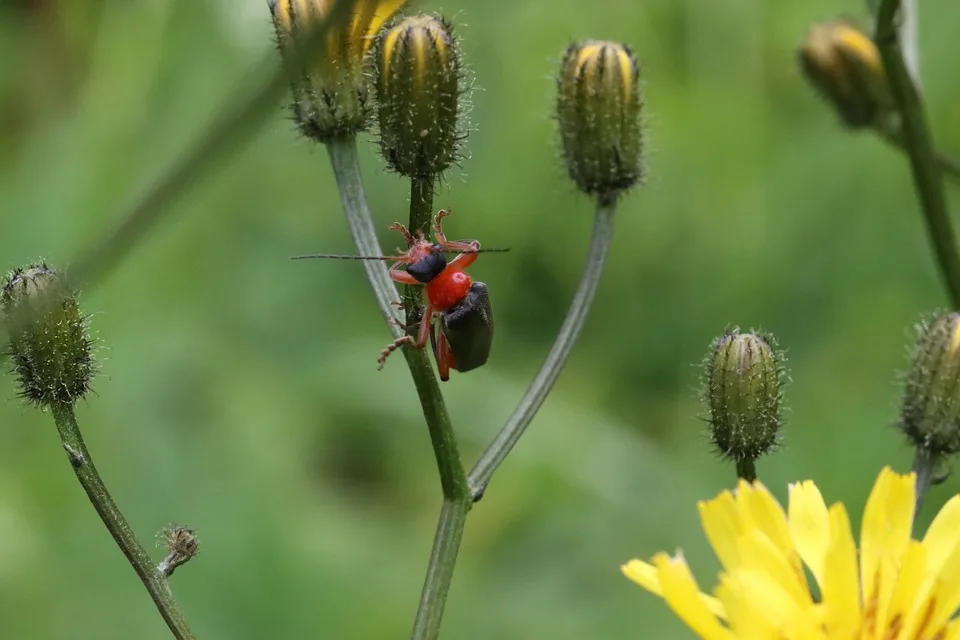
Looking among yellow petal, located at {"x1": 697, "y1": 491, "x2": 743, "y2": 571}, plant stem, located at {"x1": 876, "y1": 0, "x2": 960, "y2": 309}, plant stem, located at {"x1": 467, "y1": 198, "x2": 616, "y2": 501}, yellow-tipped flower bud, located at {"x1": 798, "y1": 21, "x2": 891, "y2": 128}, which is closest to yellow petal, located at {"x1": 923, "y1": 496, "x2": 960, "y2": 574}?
yellow petal, located at {"x1": 697, "y1": 491, "x2": 743, "y2": 571}

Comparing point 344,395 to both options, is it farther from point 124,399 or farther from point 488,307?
point 488,307

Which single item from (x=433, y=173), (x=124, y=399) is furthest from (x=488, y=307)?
(x=124, y=399)

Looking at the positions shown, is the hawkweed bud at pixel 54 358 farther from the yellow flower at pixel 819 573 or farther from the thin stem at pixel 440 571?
the yellow flower at pixel 819 573

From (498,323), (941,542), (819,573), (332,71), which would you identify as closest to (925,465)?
(941,542)

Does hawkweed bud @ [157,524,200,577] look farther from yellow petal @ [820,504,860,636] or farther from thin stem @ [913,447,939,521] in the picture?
thin stem @ [913,447,939,521]

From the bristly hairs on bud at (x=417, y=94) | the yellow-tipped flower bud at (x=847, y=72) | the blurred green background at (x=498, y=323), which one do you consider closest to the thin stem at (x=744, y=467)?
the bristly hairs on bud at (x=417, y=94)
